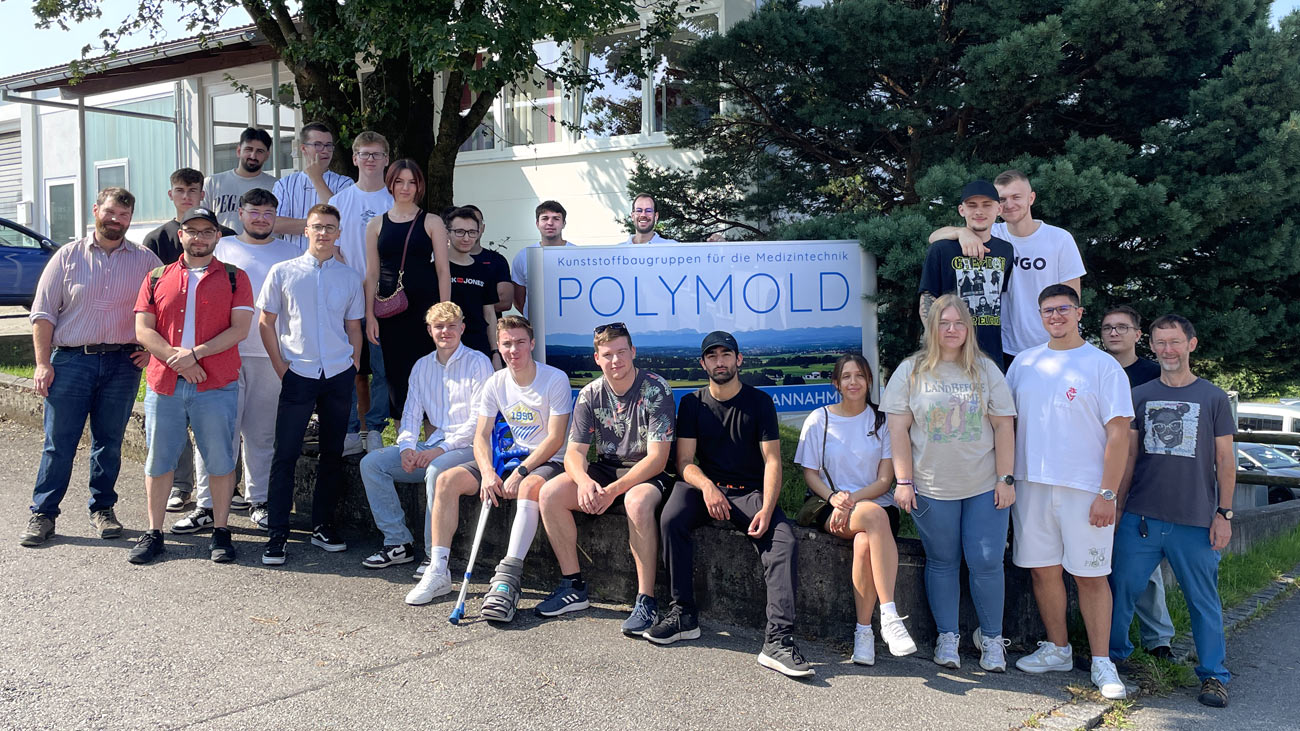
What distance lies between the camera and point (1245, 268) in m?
7.31

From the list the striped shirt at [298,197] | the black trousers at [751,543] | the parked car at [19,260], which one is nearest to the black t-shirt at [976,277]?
the black trousers at [751,543]

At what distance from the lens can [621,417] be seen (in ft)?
18.2

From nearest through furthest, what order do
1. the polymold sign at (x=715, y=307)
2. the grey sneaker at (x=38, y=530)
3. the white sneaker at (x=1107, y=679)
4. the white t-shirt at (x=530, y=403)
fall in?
1. the white sneaker at (x=1107, y=679)
2. the white t-shirt at (x=530, y=403)
3. the grey sneaker at (x=38, y=530)
4. the polymold sign at (x=715, y=307)

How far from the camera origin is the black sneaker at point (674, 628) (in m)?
4.98

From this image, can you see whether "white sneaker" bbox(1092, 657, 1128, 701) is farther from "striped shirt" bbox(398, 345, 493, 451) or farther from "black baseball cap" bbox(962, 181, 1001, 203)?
"striped shirt" bbox(398, 345, 493, 451)

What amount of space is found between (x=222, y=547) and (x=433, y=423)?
1345 millimetres

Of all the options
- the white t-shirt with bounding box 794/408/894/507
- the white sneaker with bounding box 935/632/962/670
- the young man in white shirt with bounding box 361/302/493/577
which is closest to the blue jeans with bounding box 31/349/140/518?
the young man in white shirt with bounding box 361/302/493/577

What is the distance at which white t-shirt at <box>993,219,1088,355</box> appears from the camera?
18.5ft

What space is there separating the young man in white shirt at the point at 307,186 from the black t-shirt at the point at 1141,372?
5.04 m

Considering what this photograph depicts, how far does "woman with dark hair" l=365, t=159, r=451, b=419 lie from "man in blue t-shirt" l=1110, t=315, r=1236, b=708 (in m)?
3.96

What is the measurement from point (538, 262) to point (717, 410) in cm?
226

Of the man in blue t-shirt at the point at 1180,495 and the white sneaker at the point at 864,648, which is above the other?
the man in blue t-shirt at the point at 1180,495

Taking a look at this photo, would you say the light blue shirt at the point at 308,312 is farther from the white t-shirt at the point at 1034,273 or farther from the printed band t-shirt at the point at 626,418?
the white t-shirt at the point at 1034,273

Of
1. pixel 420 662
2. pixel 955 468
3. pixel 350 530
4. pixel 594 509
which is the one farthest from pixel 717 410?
pixel 350 530
